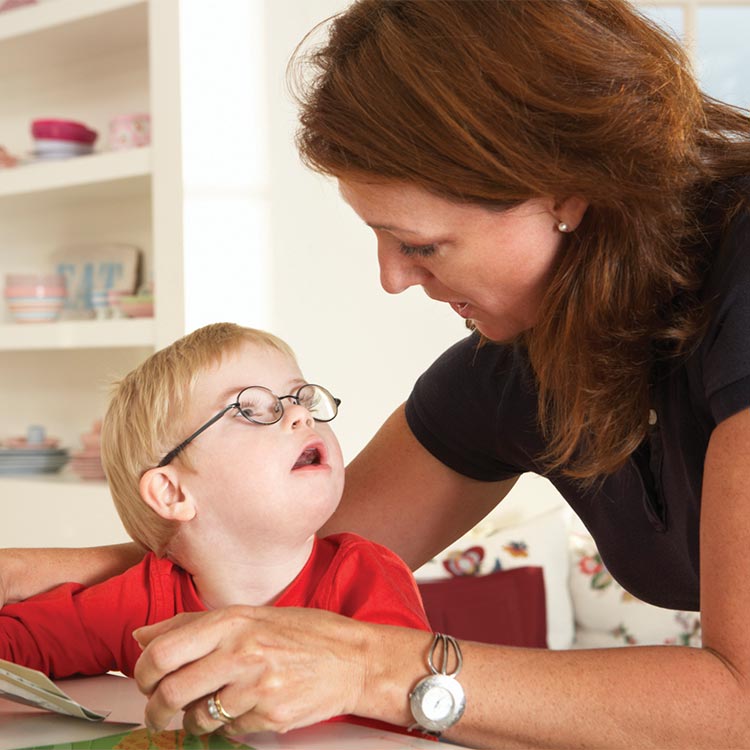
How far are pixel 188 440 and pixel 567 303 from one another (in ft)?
1.54

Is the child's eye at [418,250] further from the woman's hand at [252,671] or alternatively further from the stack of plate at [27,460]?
the stack of plate at [27,460]

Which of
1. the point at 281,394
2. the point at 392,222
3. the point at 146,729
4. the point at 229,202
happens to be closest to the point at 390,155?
the point at 392,222

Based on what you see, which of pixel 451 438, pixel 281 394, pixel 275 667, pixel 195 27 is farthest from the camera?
pixel 195 27

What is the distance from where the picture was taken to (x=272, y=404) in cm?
125

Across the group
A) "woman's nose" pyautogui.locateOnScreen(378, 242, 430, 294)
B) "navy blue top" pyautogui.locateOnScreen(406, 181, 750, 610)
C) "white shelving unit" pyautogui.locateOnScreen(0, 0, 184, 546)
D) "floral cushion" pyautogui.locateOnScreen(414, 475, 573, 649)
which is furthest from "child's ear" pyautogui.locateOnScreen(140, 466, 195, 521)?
"floral cushion" pyautogui.locateOnScreen(414, 475, 573, 649)

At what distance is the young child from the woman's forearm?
Result: 0.23 meters

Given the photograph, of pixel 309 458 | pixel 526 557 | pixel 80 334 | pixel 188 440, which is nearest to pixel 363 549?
pixel 309 458

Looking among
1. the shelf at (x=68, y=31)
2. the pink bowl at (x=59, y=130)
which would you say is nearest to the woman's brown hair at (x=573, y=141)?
the shelf at (x=68, y=31)

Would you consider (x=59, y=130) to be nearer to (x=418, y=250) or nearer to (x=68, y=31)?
(x=68, y=31)

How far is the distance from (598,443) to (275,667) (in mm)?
555

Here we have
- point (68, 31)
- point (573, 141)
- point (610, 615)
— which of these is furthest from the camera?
point (68, 31)

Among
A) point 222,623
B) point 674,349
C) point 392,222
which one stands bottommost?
point 222,623

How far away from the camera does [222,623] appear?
3.03 feet

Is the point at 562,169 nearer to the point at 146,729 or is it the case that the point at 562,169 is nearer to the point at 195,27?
the point at 146,729
